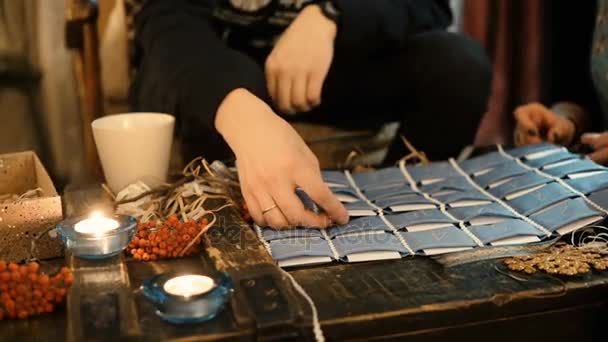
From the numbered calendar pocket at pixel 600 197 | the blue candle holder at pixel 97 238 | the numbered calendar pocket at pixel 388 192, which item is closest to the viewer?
the blue candle holder at pixel 97 238

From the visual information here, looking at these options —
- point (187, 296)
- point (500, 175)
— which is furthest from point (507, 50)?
point (187, 296)

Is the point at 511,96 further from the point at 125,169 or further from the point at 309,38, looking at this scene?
the point at 125,169

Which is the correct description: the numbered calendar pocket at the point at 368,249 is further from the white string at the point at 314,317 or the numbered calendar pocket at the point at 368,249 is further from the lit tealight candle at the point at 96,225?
the lit tealight candle at the point at 96,225

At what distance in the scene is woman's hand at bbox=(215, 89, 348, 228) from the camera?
78cm

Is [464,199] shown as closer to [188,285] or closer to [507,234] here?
[507,234]

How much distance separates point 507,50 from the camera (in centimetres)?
193

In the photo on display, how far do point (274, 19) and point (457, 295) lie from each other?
0.74 meters

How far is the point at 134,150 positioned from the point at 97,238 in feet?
0.77

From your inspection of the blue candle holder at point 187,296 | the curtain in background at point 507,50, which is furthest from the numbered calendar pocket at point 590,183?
the curtain in background at point 507,50

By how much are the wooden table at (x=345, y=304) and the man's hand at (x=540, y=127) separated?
Answer: 0.45m

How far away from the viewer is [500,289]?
0.66 metres

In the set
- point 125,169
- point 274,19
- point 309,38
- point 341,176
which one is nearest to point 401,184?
point 341,176

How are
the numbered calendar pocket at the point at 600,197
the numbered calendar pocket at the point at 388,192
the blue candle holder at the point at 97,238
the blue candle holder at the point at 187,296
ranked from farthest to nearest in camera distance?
the numbered calendar pocket at the point at 388,192
the numbered calendar pocket at the point at 600,197
the blue candle holder at the point at 97,238
the blue candle holder at the point at 187,296

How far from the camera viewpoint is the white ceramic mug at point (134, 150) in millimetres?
914
